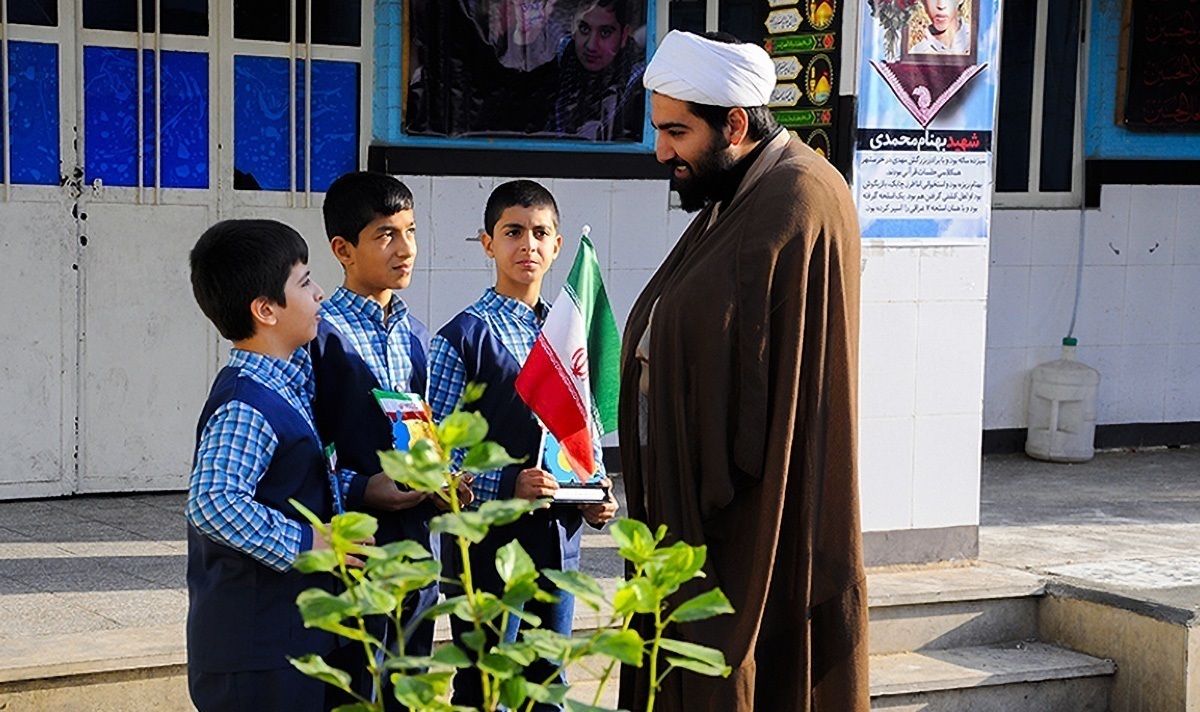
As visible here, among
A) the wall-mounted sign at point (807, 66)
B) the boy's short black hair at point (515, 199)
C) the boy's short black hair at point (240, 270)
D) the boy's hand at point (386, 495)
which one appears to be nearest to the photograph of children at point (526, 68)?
the wall-mounted sign at point (807, 66)

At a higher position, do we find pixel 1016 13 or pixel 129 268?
pixel 1016 13

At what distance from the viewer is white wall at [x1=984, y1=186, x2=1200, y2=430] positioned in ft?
29.3

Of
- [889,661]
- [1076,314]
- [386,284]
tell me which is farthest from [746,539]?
[1076,314]

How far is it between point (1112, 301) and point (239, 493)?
714 cm

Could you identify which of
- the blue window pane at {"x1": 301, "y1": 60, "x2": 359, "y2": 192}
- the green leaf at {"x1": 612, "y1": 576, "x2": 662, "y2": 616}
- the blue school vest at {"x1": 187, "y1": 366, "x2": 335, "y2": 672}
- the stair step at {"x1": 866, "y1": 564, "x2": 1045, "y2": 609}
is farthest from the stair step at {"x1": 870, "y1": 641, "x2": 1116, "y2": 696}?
the green leaf at {"x1": 612, "y1": 576, "x2": 662, "y2": 616}

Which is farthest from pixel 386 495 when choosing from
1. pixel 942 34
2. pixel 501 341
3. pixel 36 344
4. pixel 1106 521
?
pixel 1106 521

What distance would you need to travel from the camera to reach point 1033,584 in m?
5.88

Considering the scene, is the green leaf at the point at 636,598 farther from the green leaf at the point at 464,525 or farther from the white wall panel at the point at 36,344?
the white wall panel at the point at 36,344

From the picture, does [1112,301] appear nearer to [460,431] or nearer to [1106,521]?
[1106,521]

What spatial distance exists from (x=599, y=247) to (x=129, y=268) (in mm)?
2239

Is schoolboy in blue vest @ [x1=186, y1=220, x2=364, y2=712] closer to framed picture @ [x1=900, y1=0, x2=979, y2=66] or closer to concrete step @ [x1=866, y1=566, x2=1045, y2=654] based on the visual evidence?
concrete step @ [x1=866, y1=566, x2=1045, y2=654]

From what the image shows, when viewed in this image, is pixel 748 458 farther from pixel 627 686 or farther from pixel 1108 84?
pixel 1108 84

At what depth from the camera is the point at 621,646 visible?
Result: 1808mm

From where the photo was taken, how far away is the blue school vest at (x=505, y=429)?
3.96 meters
